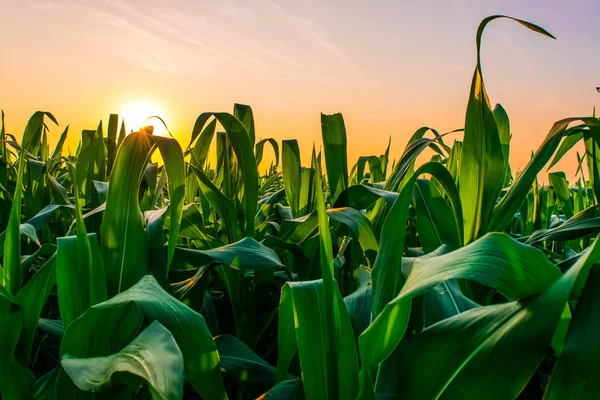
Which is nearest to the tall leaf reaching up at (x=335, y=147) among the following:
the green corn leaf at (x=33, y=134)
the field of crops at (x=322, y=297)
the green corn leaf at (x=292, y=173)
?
the field of crops at (x=322, y=297)

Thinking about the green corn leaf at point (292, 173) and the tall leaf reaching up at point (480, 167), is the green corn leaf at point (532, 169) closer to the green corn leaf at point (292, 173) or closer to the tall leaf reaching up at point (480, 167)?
the tall leaf reaching up at point (480, 167)

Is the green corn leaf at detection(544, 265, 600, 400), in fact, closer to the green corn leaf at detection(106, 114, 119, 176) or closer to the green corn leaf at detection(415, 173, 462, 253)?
the green corn leaf at detection(415, 173, 462, 253)

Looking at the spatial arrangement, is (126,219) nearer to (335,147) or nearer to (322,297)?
(322,297)

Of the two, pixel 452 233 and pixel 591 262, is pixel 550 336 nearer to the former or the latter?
pixel 591 262

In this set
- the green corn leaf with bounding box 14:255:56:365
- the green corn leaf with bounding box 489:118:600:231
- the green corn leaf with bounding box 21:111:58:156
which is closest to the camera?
the green corn leaf with bounding box 14:255:56:365

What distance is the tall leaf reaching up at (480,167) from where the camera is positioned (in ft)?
2.88

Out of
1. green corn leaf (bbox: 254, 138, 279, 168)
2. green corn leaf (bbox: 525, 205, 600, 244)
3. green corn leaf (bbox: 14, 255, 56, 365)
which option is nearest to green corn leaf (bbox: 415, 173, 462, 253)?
green corn leaf (bbox: 525, 205, 600, 244)

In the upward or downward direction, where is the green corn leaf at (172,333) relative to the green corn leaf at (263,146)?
downward

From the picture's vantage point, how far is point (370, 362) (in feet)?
1.68

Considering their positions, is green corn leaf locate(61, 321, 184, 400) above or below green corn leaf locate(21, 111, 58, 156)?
below

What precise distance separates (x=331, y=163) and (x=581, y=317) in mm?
859

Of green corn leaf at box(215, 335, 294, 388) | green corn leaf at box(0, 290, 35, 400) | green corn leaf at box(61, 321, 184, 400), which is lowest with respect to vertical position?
green corn leaf at box(215, 335, 294, 388)

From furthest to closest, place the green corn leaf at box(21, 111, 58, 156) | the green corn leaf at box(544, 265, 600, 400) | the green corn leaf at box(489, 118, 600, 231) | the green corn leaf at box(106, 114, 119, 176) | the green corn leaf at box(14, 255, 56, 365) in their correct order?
1. the green corn leaf at box(21, 111, 58, 156)
2. the green corn leaf at box(106, 114, 119, 176)
3. the green corn leaf at box(489, 118, 600, 231)
4. the green corn leaf at box(14, 255, 56, 365)
5. the green corn leaf at box(544, 265, 600, 400)

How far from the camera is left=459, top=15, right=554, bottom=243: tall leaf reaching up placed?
877 millimetres
